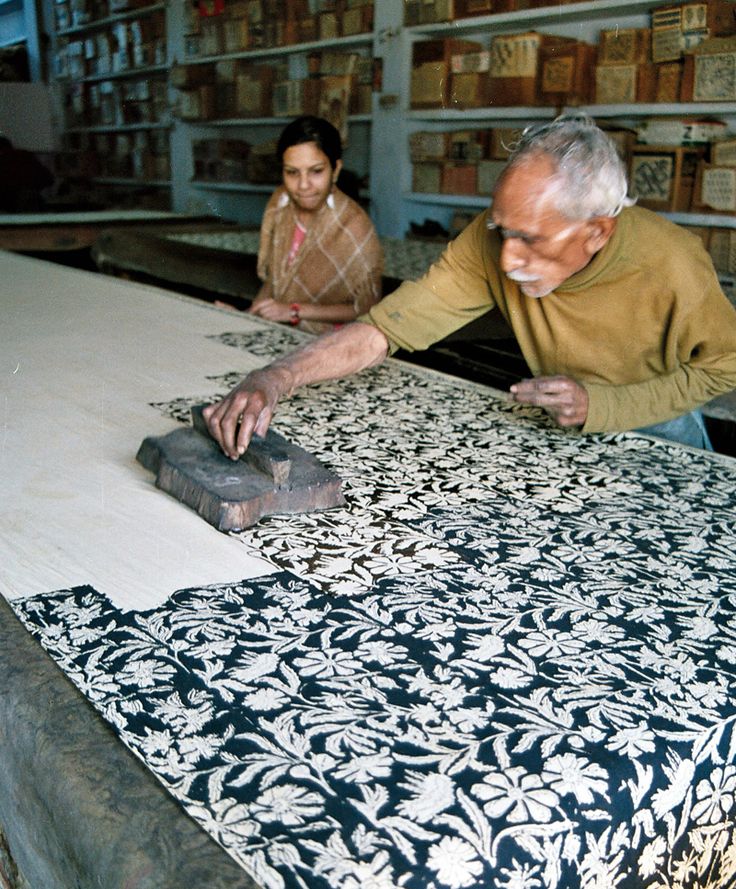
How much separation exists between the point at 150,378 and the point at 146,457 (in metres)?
0.54

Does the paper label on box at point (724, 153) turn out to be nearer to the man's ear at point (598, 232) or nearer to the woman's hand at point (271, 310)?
the woman's hand at point (271, 310)

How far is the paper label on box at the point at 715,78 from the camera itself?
3.47 meters

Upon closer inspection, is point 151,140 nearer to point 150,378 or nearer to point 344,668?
point 150,378

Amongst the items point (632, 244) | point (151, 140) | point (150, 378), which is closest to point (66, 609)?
point (150, 378)

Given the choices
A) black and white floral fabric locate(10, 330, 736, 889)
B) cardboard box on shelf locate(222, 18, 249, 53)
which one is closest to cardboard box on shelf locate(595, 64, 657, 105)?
black and white floral fabric locate(10, 330, 736, 889)

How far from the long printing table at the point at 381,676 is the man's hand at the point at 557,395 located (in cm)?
8

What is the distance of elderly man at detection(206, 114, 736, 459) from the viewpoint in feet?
4.39

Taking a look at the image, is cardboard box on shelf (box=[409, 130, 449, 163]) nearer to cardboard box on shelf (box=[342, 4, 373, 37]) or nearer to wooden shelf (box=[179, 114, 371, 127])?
wooden shelf (box=[179, 114, 371, 127])

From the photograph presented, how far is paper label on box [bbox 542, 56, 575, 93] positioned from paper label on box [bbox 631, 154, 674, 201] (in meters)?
0.49

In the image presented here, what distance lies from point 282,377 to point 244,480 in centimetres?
35

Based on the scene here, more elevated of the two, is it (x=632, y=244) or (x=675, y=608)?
(x=632, y=244)

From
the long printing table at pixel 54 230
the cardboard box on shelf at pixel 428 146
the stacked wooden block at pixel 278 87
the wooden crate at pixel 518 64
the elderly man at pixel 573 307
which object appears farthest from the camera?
the stacked wooden block at pixel 278 87

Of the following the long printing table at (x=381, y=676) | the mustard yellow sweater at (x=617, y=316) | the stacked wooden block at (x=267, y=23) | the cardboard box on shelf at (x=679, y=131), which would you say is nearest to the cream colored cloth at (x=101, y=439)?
the long printing table at (x=381, y=676)

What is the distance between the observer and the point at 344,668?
2.63ft
